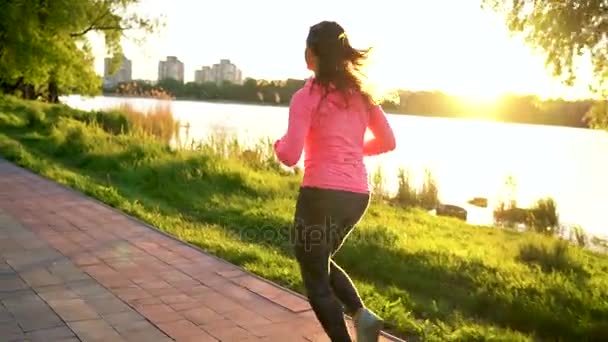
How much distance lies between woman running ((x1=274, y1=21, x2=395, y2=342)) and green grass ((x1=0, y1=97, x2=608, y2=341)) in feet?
4.67

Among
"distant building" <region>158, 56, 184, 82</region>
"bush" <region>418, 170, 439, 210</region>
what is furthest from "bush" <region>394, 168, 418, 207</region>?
"distant building" <region>158, 56, 184, 82</region>

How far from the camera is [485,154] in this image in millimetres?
29172

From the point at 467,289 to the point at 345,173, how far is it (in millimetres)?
3515

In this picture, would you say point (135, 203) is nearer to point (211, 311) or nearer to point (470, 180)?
point (211, 311)

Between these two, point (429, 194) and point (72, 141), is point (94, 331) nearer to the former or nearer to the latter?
point (429, 194)

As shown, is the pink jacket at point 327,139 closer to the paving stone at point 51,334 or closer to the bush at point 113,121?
the paving stone at point 51,334

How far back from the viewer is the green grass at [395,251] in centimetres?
535

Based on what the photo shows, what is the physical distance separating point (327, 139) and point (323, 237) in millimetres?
474

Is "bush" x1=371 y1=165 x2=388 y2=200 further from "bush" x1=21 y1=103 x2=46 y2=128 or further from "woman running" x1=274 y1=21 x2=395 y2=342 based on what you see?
"bush" x1=21 y1=103 x2=46 y2=128

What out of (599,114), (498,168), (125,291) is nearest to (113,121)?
(498,168)

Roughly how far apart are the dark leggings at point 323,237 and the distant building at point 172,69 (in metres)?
38.6

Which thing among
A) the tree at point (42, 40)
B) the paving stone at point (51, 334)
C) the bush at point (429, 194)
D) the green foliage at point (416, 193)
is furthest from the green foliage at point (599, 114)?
the tree at point (42, 40)

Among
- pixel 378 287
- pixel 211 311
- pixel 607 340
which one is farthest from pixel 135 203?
pixel 607 340

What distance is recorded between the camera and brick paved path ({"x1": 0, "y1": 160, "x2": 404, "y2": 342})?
13.3 feet
